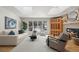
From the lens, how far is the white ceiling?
11.1 ft

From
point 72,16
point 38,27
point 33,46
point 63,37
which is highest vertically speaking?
point 72,16

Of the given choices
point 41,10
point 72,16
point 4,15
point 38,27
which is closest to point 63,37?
point 72,16

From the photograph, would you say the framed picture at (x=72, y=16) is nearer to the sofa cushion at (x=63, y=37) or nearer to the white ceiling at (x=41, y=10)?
the white ceiling at (x=41, y=10)

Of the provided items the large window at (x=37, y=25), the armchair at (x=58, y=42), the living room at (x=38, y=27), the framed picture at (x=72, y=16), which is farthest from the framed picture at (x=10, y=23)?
the framed picture at (x=72, y=16)

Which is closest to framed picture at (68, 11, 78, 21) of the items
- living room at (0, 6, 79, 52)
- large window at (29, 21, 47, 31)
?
living room at (0, 6, 79, 52)

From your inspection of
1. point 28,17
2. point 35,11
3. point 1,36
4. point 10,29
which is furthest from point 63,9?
point 1,36

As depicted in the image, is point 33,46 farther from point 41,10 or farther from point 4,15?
point 4,15

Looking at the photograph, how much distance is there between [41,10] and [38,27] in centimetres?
51

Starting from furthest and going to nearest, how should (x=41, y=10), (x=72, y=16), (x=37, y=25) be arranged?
1. (x=37, y=25)
2. (x=41, y=10)
3. (x=72, y=16)

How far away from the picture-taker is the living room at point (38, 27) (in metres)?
3.37

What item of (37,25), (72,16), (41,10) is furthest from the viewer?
(37,25)

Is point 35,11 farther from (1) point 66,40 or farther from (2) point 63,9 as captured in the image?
(1) point 66,40

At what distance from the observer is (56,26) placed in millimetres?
3516
